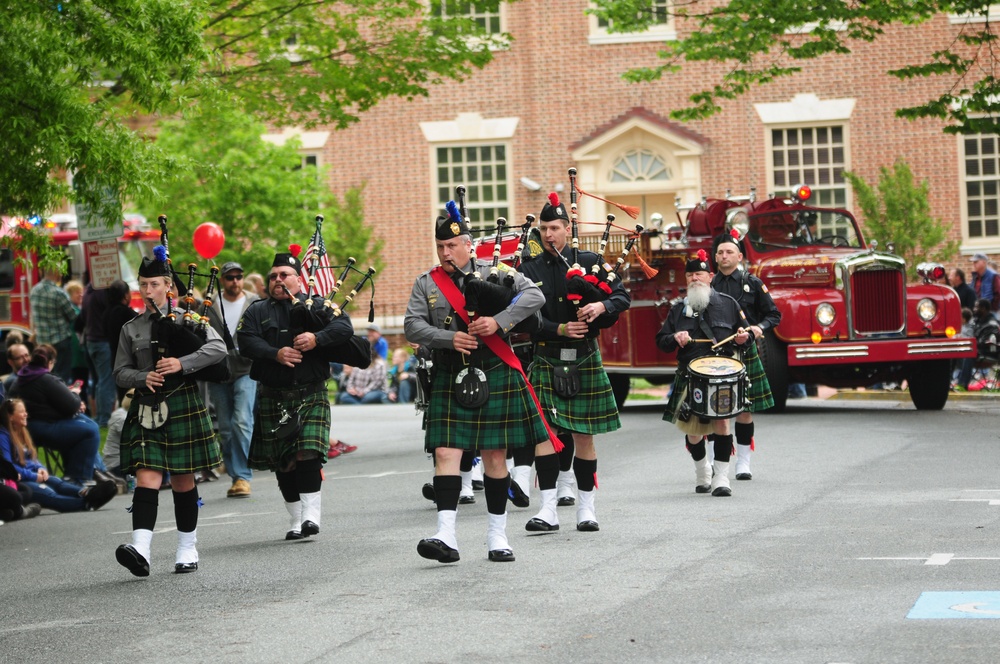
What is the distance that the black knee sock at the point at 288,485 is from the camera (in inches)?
381

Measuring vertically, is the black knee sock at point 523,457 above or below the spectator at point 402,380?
above

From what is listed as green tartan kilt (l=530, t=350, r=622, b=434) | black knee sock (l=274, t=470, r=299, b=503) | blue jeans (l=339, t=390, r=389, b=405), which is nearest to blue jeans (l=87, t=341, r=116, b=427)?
black knee sock (l=274, t=470, r=299, b=503)

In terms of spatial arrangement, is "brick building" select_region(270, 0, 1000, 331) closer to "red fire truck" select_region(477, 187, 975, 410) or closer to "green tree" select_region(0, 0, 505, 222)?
"red fire truck" select_region(477, 187, 975, 410)

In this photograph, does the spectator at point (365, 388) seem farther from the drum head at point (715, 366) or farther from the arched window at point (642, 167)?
the drum head at point (715, 366)

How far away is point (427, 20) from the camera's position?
59.8ft

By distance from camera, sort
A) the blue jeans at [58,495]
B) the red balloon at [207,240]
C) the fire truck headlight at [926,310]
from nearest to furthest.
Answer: the blue jeans at [58,495] → the red balloon at [207,240] → the fire truck headlight at [926,310]

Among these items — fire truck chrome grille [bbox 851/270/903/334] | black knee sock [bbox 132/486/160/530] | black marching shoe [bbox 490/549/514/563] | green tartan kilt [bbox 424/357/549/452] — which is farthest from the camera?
fire truck chrome grille [bbox 851/270/903/334]

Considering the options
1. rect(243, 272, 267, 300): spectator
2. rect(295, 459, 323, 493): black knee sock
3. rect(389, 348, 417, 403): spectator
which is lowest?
rect(389, 348, 417, 403): spectator

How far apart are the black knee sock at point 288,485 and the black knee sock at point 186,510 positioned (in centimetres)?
89

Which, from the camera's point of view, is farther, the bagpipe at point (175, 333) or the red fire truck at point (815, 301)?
the red fire truck at point (815, 301)

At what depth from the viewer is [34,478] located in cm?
1309

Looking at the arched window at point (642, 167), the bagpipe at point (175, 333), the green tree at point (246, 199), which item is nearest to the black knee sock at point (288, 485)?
the bagpipe at point (175, 333)

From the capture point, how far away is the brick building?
3053 centimetres

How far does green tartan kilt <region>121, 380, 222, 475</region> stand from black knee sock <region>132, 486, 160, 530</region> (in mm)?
136
